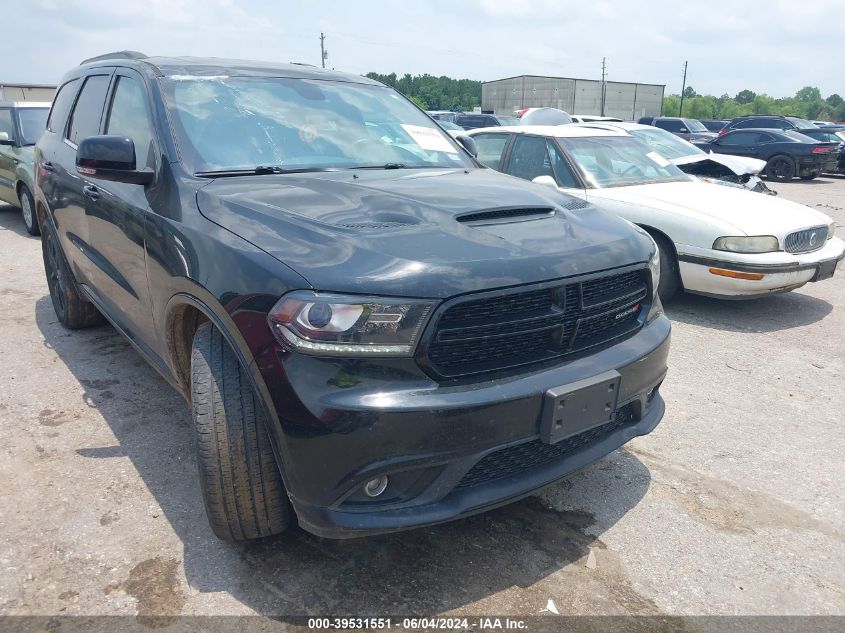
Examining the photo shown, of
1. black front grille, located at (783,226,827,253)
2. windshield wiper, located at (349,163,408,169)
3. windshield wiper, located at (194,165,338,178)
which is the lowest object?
black front grille, located at (783,226,827,253)

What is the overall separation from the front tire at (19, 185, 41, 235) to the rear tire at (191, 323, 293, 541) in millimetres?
7632

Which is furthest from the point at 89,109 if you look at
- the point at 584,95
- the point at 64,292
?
the point at 584,95

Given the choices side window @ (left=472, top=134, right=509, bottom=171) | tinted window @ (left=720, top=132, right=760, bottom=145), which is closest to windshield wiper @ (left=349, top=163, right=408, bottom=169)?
side window @ (left=472, top=134, right=509, bottom=171)

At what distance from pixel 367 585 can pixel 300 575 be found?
25 cm

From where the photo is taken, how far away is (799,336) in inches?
205

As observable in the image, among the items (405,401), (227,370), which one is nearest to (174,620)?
(227,370)

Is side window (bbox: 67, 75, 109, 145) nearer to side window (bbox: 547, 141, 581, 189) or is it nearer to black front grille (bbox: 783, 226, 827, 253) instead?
side window (bbox: 547, 141, 581, 189)

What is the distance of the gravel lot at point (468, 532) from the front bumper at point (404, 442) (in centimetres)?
43

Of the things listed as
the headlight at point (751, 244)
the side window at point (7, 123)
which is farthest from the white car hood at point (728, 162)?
the side window at point (7, 123)

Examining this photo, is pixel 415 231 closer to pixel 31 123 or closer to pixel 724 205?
pixel 724 205

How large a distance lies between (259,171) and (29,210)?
7.31m

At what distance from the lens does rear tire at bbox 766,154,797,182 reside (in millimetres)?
17342

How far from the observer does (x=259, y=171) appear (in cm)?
288

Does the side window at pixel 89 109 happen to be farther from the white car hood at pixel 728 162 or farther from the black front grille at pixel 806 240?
the white car hood at pixel 728 162
